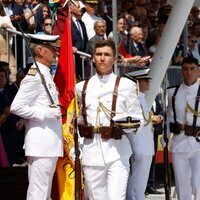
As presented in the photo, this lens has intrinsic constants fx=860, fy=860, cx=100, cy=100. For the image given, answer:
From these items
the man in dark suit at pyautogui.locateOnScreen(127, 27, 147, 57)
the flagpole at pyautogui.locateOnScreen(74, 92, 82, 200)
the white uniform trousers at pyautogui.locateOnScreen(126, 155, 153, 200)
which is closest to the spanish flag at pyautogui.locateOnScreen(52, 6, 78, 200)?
the flagpole at pyautogui.locateOnScreen(74, 92, 82, 200)

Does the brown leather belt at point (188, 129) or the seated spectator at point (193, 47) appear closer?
the brown leather belt at point (188, 129)

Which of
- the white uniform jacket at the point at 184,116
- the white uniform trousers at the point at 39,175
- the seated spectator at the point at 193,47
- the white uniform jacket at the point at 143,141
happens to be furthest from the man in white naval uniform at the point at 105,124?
the seated spectator at the point at 193,47

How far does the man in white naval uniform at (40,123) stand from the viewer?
902 cm

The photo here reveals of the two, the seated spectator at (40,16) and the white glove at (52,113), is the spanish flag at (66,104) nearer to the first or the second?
the white glove at (52,113)

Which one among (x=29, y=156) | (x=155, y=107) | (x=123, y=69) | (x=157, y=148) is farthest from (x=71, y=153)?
(x=157, y=148)

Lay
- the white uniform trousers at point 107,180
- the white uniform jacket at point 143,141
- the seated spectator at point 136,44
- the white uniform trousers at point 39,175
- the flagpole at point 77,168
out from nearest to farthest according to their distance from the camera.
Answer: the white uniform trousers at point 107,180
the flagpole at point 77,168
the white uniform trousers at point 39,175
the white uniform jacket at point 143,141
the seated spectator at point 136,44

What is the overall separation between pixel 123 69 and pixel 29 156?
3734mm

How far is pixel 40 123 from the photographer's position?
913 centimetres

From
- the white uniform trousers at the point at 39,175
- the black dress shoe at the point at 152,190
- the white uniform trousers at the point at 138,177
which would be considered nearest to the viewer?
the white uniform trousers at the point at 39,175

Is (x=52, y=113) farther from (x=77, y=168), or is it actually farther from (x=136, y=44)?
(x=136, y=44)

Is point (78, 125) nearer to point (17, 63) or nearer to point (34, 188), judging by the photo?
point (34, 188)

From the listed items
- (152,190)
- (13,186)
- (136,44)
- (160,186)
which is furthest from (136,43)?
(13,186)

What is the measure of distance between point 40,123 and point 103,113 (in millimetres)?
801

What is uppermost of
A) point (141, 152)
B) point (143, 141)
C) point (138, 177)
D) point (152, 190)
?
point (143, 141)
